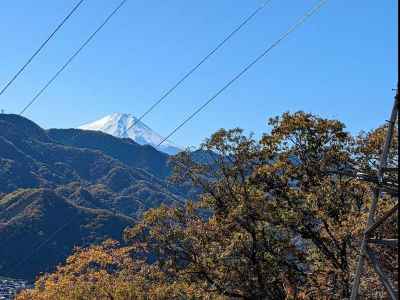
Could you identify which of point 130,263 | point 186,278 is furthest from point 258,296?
point 130,263

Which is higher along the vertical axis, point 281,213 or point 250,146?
point 250,146

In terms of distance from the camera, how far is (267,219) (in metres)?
25.8

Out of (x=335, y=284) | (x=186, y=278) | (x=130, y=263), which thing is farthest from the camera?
(x=130, y=263)

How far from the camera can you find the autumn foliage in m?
24.5

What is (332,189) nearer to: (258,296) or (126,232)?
(258,296)

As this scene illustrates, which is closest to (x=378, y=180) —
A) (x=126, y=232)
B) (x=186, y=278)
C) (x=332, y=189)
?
(x=332, y=189)

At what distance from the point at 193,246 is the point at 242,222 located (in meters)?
4.21

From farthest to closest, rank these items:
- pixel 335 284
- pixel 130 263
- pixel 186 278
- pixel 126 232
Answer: pixel 130 263
pixel 126 232
pixel 186 278
pixel 335 284

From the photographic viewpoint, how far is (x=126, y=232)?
101 ft

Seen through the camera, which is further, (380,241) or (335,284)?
(335,284)

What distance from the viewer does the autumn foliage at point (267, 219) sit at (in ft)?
80.4

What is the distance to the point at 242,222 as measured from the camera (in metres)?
26.0

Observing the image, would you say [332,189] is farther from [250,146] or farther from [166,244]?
[166,244]

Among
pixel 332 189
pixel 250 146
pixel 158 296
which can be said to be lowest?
pixel 158 296
